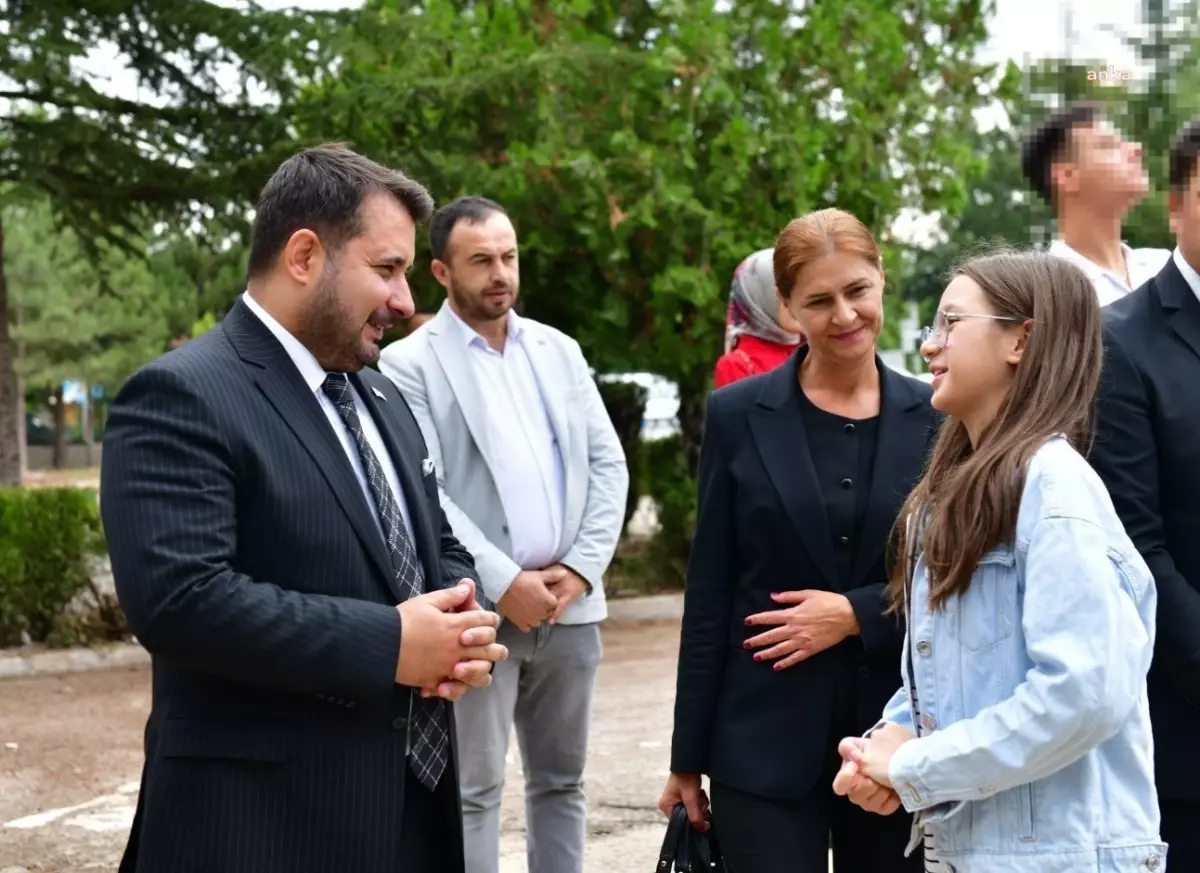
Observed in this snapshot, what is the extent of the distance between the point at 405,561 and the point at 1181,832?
174 centimetres

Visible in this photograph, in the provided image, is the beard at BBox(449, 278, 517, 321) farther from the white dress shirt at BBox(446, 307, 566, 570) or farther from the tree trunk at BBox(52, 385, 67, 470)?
the tree trunk at BBox(52, 385, 67, 470)

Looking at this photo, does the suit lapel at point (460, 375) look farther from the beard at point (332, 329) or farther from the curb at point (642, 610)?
the curb at point (642, 610)

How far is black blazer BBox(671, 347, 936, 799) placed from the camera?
10.7 ft

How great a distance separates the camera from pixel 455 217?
4.97 metres

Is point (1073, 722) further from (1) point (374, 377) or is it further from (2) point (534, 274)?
(2) point (534, 274)

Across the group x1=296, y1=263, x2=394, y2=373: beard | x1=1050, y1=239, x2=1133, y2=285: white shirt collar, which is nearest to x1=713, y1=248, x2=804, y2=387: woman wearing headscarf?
x1=1050, y1=239, x2=1133, y2=285: white shirt collar

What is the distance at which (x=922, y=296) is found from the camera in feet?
171

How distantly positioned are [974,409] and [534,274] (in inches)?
390

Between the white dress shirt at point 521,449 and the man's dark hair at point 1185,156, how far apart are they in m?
2.28

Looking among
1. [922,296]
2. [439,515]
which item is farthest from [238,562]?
[922,296]

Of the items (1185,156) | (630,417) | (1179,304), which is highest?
(1185,156)

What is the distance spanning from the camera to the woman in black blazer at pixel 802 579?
325 cm

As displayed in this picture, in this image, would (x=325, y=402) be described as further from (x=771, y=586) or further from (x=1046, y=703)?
(x=1046, y=703)

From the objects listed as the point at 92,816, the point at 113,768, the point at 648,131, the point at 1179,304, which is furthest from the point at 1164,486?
the point at 648,131
